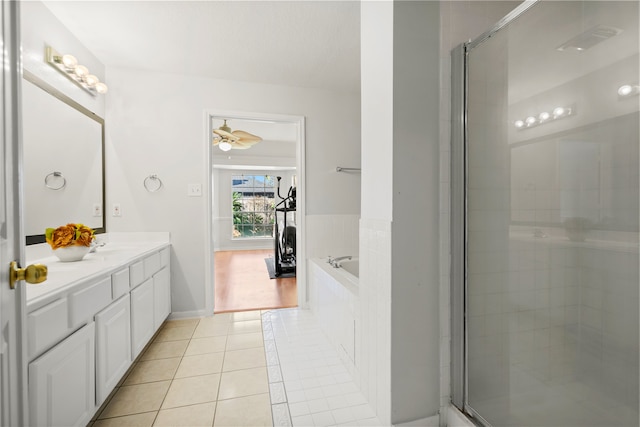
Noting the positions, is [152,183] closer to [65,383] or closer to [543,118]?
[65,383]

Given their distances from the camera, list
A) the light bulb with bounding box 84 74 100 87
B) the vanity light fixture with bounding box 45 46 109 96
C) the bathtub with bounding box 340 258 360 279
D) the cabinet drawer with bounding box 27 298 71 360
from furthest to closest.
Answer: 1. the bathtub with bounding box 340 258 360 279
2. the light bulb with bounding box 84 74 100 87
3. the vanity light fixture with bounding box 45 46 109 96
4. the cabinet drawer with bounding box 27 298 71 360

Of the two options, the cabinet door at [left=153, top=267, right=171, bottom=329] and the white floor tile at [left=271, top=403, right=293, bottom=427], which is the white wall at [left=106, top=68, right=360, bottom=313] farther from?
the white floor tile at [left=271, top=403, right=293, bottom=427]

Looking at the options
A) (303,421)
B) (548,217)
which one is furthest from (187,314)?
(548,217)

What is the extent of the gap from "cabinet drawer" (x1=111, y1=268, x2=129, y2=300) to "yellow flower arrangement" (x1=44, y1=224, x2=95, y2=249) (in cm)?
26

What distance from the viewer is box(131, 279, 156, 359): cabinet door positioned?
1.82 metres

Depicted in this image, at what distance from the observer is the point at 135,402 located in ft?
5.20

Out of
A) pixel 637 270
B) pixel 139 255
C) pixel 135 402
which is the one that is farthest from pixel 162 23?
pixel 637 270

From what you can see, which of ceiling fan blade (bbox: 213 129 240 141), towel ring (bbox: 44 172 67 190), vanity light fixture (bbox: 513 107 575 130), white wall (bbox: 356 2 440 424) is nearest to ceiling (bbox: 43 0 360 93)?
white wall (bbox: 356 2 440 424)

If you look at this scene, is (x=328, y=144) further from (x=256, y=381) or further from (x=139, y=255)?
(x=256, y=381)

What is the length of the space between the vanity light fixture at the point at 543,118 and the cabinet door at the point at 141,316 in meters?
2.34

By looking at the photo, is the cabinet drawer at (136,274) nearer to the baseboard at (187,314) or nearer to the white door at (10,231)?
the baseboard at (187,314)

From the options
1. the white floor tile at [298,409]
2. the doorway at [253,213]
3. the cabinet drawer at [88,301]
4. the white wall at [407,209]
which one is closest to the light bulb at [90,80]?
the doorway at [253,213]

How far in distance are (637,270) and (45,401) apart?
2.17m

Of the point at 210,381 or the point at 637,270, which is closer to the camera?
the point at 637,270
